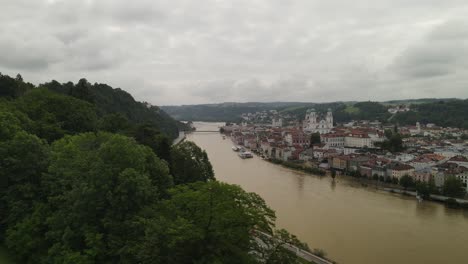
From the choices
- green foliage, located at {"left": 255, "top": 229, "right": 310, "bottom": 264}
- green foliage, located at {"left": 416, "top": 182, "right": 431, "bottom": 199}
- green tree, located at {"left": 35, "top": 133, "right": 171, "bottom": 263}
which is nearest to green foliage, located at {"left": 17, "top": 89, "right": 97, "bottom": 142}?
green tree, located at {"left": 35, "top": 133, "right": 171, "bottom": 263}

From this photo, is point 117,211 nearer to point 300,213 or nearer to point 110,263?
point 110,263

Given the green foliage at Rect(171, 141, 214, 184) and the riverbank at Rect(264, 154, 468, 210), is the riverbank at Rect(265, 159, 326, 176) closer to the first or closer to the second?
the riverbank at Rect(264, 154, 468, 210)

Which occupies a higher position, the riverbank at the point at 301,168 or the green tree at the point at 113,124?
the green tree at the point at 113,124

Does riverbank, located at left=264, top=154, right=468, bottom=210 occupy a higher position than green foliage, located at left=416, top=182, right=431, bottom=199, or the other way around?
green foliage, located at left=416, top=182, right=431, bottom=199

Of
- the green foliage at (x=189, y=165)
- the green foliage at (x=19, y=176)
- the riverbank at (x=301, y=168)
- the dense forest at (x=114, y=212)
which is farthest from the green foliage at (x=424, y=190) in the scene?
the green foliage at (x=19, y=176)

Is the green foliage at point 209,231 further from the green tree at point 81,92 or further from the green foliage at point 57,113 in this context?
the green tree at point 81,92

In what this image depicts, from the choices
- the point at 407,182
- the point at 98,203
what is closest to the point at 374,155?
the point at 407,182
